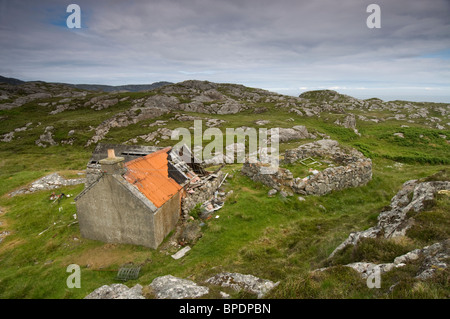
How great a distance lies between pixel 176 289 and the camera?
8547mm

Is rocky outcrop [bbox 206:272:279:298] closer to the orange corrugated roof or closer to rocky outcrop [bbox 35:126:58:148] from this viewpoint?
the orange corrugated roof

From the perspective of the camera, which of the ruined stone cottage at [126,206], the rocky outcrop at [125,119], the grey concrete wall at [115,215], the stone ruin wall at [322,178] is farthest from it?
the rocky outcrop at [125,119]

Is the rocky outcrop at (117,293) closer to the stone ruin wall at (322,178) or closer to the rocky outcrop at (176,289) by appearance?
the rocky outcrop at (176,289)

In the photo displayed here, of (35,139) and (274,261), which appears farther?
(35,139)

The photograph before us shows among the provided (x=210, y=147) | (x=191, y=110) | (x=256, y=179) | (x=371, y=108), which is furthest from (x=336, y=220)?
(x=371, y=108)

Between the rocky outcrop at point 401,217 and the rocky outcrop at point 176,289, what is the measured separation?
6268mm

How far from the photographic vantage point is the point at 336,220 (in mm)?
16219

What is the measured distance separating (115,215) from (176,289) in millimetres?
8667

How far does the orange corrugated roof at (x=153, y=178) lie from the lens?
15.1 meters

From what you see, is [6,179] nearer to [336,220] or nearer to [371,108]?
[336,220]

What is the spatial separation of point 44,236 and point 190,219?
41.0 ft

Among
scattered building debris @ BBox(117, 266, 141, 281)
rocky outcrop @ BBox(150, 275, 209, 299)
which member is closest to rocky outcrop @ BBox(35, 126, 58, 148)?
scattered building debris @ BBox(117, 266, 141, 281)

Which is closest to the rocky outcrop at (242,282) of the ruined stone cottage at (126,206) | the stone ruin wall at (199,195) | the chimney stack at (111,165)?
the ruined stone cottage at (126,206)
